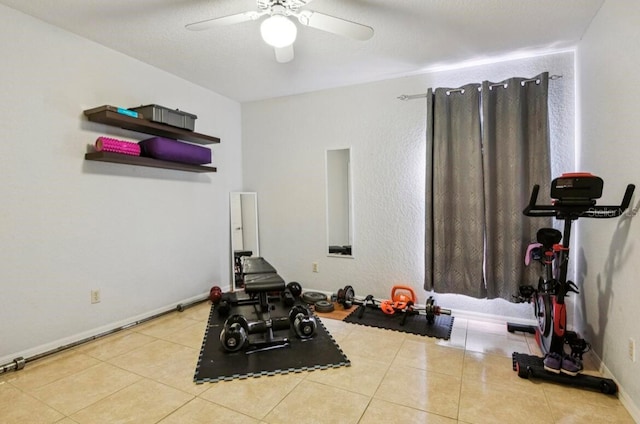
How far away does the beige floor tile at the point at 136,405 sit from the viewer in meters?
1.82

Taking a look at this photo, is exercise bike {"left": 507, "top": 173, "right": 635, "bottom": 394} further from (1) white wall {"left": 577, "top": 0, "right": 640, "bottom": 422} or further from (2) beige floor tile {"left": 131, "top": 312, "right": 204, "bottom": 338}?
(2) beige floor tile {"left": 131, "top": 312, "right": 204, "bottom": 338}

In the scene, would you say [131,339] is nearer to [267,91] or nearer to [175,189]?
[175,189]

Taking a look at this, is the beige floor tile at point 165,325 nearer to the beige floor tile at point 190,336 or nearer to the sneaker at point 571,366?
the beige floor tile at point 190,336

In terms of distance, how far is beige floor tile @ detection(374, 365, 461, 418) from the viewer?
1910mm

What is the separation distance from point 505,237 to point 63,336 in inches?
155

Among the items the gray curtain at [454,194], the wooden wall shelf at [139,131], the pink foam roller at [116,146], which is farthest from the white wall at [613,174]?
the pink foam roller at [116,146]

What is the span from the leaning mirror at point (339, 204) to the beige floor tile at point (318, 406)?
2012mm

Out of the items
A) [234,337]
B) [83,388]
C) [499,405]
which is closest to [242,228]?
[234,337]

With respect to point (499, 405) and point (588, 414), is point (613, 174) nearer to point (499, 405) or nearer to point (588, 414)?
point (588, 414)

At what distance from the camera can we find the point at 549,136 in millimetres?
2889

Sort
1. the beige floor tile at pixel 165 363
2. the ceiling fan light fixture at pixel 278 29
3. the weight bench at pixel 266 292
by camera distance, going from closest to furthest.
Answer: the ceiling fan light fixture at pixel 278 29 < the beige floor tile at pixel 165 363 < the weight bench at pixel 266 292

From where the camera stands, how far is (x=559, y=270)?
2.23 m

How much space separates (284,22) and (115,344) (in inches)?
112

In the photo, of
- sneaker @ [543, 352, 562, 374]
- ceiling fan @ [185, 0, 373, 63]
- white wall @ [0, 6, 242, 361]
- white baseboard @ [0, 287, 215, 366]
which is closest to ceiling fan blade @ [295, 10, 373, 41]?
ceiling fan @ [185, 0, 373, 63]
